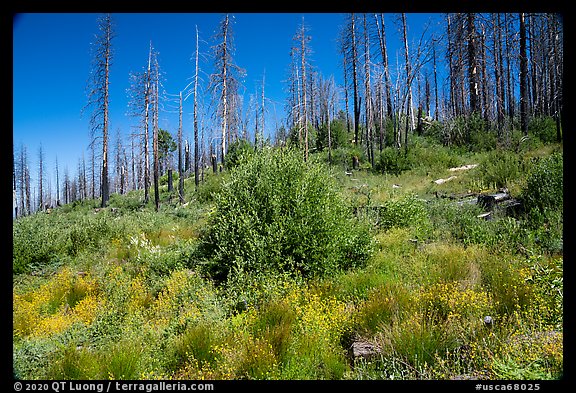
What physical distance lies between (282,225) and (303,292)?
4.72 feet

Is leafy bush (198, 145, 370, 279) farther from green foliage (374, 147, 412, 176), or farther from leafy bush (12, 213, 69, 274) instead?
green foliage (374, 147, 412, 176)

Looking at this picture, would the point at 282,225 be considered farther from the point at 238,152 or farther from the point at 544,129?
the point at 544,129

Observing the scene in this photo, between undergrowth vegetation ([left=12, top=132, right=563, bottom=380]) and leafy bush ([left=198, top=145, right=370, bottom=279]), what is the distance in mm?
34

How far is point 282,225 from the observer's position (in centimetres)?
607

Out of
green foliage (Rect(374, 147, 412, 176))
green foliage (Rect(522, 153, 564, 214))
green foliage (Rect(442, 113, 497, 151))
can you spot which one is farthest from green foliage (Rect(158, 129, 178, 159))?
green foliage (Rect(522, 153, 564, 214))

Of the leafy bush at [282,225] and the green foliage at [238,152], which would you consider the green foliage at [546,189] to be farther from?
the green foliage at [238,152]

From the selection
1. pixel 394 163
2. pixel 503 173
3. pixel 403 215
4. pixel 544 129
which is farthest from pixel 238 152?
pixel 544 129

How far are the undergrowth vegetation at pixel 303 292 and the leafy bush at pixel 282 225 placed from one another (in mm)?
34

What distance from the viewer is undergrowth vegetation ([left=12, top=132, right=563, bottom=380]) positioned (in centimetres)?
335

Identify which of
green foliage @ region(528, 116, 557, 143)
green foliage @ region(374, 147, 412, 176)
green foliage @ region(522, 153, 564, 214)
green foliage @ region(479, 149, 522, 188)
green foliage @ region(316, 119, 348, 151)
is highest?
green foliage @ region(316, 119, 348, 151)
